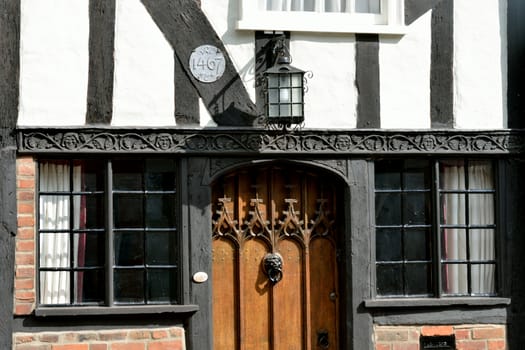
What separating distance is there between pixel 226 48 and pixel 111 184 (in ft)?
4.74

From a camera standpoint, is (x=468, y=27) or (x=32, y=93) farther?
(x=468, y=27)

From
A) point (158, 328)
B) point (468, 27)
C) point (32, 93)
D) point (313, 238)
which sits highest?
point (468, 27)

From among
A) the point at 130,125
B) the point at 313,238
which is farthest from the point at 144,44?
the point at 313,238

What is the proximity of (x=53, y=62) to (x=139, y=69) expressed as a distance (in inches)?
26.7

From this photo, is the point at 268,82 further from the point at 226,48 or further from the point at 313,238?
the point at 313,238

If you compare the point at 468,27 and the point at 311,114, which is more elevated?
the point at 468,27

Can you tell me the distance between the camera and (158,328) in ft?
24.8

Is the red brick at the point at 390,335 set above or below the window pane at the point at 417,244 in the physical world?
below

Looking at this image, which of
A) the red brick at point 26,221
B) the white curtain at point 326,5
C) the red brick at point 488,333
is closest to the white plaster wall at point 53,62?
the red brick at point 26,221

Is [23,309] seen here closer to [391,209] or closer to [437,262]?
[391,209]

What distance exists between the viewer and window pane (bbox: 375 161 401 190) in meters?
7.93

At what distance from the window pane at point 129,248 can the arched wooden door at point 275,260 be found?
62 centimetres

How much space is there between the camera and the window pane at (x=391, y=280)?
793 cm

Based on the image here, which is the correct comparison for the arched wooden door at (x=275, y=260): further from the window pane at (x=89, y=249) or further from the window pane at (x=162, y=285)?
the window pane at (x=89, y=249)
